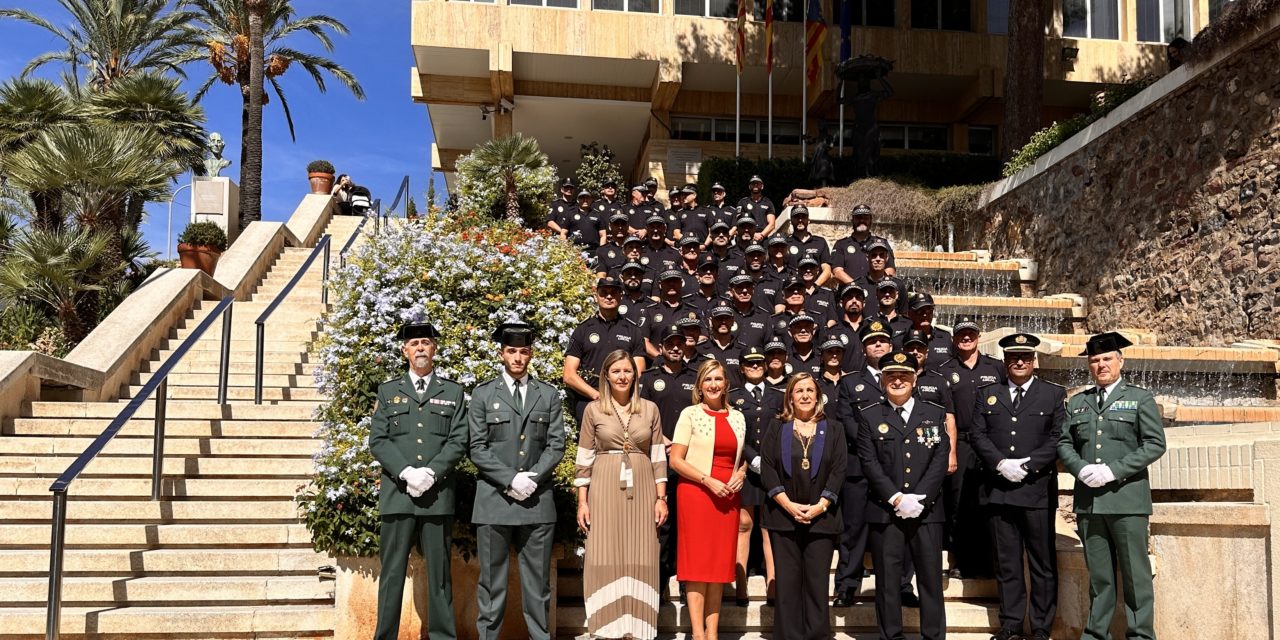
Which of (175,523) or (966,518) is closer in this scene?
(966,518)

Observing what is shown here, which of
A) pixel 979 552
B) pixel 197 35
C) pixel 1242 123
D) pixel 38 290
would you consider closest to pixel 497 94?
pixel 197 35

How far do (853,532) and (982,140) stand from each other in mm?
22837

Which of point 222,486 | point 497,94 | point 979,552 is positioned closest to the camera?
point 979,552

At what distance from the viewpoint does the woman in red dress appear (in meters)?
5.81

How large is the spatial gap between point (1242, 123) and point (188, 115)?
1918cm

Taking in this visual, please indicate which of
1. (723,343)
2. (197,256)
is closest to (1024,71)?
(723,343)

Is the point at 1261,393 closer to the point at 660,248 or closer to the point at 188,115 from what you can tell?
the point at 660,248

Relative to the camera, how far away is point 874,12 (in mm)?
25469

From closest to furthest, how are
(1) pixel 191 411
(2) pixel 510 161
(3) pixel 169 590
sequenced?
(3) pixel 169 590 < (1) pixel 191 411 < (2) pixel 510 161

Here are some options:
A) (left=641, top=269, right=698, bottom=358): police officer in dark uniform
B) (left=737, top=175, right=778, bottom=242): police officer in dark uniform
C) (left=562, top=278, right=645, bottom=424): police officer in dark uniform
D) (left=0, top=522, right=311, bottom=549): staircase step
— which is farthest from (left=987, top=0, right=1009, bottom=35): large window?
(left=0, top=522, right=311, bottom=549): staircase step

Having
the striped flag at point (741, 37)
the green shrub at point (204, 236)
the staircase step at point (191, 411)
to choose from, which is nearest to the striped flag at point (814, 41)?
the striped flag at point (741, 37)

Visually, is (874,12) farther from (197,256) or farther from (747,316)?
(747,316)

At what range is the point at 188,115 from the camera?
21.0m

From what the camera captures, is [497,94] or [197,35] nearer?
[497,94]
